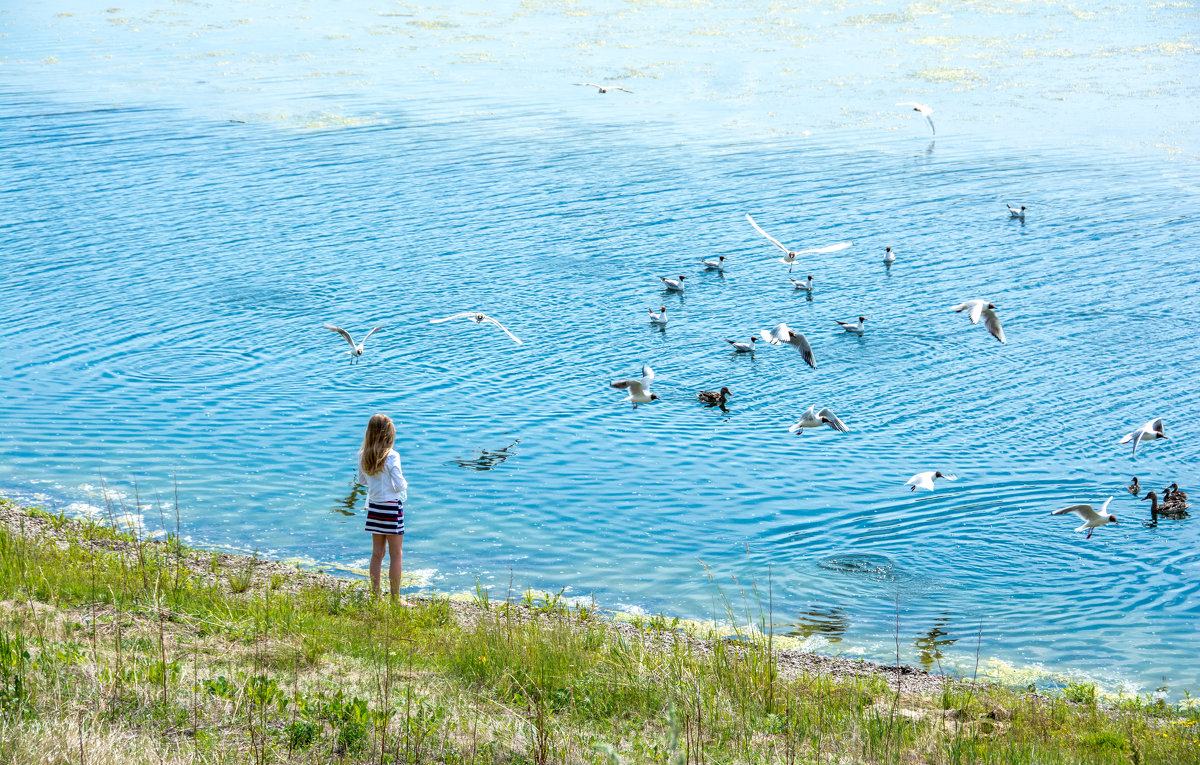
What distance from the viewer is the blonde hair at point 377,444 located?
9.34 m

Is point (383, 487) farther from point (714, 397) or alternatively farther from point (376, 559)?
point (714, 397)

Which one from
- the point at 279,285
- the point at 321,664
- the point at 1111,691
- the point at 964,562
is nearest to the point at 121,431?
the point at 279,285

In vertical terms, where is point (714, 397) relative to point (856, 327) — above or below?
below

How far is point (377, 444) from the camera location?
9.41 m

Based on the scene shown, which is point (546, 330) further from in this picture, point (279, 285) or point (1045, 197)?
point (1045, 197)

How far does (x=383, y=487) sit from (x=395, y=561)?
906mm

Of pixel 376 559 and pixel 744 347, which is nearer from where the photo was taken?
pixel 376 559

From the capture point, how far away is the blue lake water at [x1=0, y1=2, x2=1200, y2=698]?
13141 millimetres

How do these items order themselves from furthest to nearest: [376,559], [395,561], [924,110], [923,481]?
1. [924,110]
2. [923,481]
3. [376,559]
4. [395,561]

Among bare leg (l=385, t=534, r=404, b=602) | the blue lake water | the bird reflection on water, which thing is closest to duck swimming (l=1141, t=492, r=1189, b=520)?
the blue lake water

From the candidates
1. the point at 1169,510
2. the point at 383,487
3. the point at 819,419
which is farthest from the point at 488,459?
the point at 1169,510

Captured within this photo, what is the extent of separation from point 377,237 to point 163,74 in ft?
107

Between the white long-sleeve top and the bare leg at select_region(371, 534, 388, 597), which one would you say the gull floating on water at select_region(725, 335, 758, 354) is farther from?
the white long-sleeve top

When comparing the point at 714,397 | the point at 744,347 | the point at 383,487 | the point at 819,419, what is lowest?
the point at 383,487
